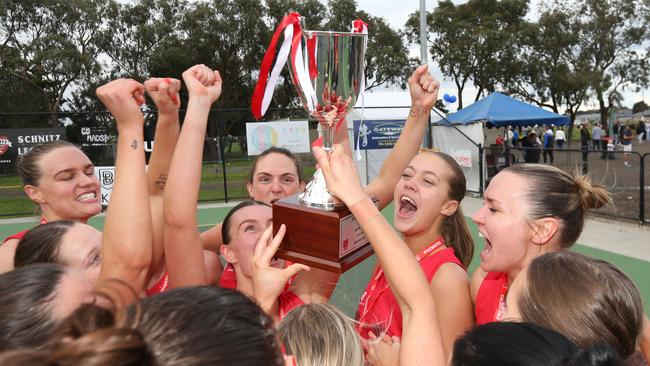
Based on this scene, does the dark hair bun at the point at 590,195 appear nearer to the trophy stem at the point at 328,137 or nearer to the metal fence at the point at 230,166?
the trophy stem at the point at 328,137

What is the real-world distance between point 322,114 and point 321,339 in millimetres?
856

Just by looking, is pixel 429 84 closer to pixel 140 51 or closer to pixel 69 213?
pixel 69 213

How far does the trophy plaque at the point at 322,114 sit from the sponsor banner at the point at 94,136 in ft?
33.0

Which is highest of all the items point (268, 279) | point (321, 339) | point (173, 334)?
point (173, 334)

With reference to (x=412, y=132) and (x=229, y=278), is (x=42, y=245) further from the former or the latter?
(x=412, y=132)

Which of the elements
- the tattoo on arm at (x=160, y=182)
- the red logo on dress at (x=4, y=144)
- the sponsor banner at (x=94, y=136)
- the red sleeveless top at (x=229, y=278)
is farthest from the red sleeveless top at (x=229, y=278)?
the red logo on dress at (x=4, y=144)

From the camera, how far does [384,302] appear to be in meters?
2.02

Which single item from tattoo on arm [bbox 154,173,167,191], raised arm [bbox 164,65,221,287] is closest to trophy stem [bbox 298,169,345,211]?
raised arm [bbox 164,65,221,287]

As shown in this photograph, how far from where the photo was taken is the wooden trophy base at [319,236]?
63.9 inches

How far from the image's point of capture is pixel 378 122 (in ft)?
41.8

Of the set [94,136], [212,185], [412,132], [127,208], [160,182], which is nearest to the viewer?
[127,208]

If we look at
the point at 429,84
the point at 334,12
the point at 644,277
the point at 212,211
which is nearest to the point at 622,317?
the point at 429,84

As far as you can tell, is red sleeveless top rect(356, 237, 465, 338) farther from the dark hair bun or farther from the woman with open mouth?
the dark hair bun

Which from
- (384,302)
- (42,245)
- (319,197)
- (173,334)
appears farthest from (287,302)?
(173,334)
